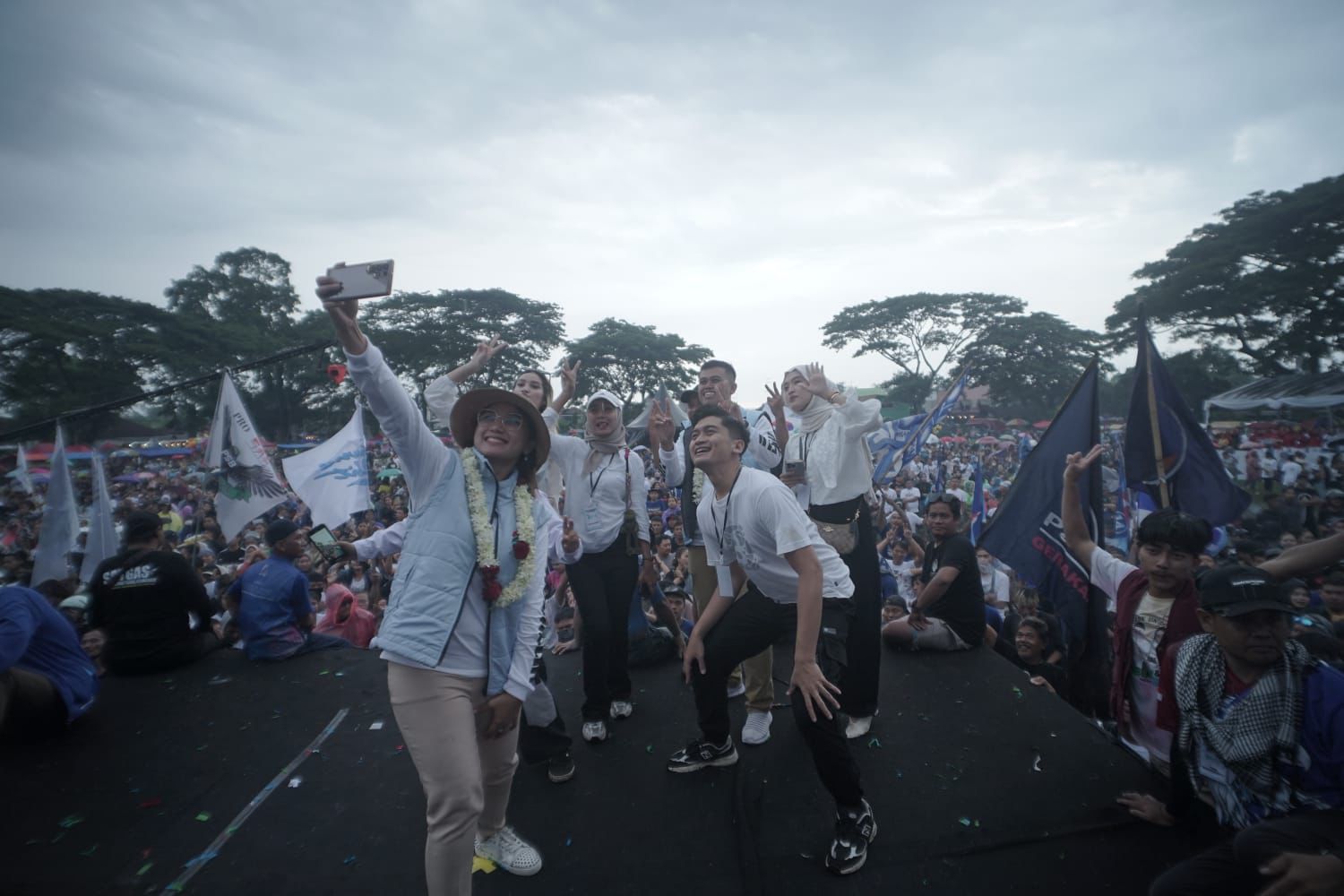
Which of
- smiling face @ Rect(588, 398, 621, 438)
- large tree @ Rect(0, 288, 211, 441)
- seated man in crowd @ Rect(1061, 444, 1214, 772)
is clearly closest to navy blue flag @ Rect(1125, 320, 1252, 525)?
seated man in crowd @ Rect(1061, 444, 1214, 772)

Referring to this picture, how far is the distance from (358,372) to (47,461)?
1430 inches

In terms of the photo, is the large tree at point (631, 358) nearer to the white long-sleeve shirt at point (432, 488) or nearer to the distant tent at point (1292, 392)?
the distant tent at point (1292, 392)

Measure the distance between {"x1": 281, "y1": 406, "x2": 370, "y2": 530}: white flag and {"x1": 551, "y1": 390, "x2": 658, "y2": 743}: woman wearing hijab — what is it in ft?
15.4

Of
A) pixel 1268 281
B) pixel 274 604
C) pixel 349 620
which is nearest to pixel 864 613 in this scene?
pixel 274 604

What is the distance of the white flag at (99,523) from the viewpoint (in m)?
7.10

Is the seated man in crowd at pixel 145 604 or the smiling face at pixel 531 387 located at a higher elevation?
the smiling face at pixel 531 387

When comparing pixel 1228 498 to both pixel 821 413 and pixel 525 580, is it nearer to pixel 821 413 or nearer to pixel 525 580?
pixel 821 413

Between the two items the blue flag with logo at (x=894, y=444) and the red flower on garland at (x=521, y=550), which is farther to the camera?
the blue flag with logo at (x=894, y=444)

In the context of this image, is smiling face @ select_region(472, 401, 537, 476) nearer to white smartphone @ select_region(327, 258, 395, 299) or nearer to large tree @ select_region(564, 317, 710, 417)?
white smartphone @ select_region(327, 258, 395, 299)

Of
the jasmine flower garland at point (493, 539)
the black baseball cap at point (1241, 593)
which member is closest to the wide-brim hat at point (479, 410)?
the jasmine flower garland at point (493, 539)

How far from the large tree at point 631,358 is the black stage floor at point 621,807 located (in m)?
36.0

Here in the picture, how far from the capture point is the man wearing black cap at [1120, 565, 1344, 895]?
1972 millimetres

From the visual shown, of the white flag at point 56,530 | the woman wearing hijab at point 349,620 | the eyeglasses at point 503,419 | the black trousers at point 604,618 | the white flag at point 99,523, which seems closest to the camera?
the eyeglasses at point 503,419

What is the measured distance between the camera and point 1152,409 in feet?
14.3
